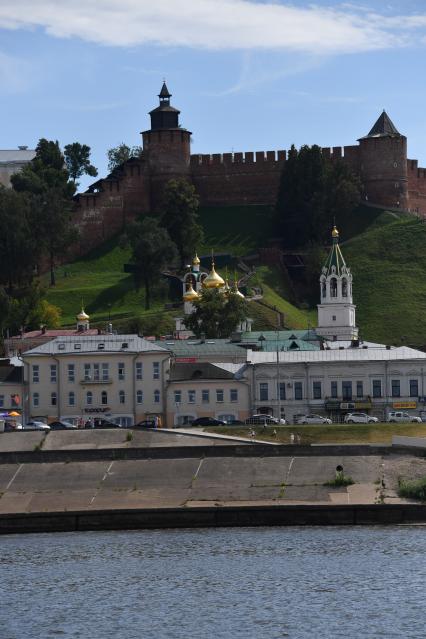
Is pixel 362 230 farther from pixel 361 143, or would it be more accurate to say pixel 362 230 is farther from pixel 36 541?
pixel 36 541

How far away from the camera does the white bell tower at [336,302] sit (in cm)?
12706

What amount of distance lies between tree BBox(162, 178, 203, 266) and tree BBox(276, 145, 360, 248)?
786 centimetres

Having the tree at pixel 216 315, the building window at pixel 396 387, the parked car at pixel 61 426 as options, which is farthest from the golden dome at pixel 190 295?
the parked car at pixel 61 426

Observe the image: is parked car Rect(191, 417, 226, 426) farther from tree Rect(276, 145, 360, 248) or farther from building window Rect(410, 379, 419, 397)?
tree Rect(276, 145, 360, 248)

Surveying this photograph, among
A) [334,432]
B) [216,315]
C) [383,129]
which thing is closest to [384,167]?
[383,129]

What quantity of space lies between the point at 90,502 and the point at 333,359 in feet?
97.6

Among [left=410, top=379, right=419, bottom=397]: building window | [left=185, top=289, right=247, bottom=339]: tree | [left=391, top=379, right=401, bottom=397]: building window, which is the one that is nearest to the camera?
[left=410, top=379, right=419, bottom=397]: building window

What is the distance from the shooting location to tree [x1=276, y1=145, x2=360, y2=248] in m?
151

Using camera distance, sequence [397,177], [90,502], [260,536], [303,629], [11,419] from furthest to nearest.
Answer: [397,177] < [11,419] < [90,502] < [260,536] < [303,629]

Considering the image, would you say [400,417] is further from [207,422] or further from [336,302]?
[336,302]

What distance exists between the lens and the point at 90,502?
7194 cm

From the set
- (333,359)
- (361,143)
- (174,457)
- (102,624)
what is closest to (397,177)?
(361,143)

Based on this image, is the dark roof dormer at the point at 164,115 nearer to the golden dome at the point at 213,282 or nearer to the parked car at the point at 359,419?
the golden dome at the point at 213,282

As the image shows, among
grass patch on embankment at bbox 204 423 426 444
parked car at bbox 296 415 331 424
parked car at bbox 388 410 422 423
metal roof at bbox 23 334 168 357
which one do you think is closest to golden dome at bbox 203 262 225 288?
metal roof at bbox 23 334 168 357
